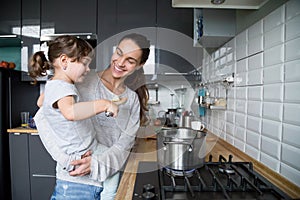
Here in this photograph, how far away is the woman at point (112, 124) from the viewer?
0.88 meters

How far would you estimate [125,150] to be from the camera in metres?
0.99

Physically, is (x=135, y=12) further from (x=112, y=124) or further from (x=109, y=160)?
(x=109, y=160)

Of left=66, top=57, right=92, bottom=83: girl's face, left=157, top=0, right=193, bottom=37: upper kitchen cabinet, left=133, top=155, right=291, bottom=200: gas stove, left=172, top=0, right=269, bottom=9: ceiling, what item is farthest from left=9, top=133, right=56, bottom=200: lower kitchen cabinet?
left=172, top=0, right=269, bottom=9: ceiling

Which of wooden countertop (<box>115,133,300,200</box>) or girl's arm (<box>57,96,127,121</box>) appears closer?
wooden countertop (<box>115,133,300,200</box>)

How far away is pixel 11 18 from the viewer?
205cm

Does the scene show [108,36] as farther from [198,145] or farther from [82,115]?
[198,145]

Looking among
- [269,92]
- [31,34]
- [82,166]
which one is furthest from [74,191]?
[31,34]

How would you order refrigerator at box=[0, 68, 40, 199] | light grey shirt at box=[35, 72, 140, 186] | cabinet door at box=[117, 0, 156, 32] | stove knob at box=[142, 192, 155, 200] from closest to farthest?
stove knob at box=[142, 192, 155, 200]
light grey shirt at box=[35, 72, 140, 186]
refrigerator at box=[0, 68, 40, 199]
cabinet door at box=[117, 0, 156, 32]

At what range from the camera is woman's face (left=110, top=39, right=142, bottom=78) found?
3.15ft

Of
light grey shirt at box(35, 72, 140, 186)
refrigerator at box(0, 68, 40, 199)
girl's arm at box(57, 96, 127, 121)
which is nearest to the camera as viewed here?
girl's arm at box(57, 96, 127, 121)

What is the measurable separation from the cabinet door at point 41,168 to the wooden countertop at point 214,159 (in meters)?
0.94

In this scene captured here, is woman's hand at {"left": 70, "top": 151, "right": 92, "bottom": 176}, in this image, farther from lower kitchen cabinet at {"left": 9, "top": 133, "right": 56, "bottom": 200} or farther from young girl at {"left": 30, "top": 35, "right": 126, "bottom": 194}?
lower kitchen cabinet at {"left": 9, "top": 133, "right": 56, "bottom": 200}

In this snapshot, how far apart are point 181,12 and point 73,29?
39.2 inches

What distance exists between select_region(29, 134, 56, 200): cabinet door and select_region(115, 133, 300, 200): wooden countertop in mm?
940
